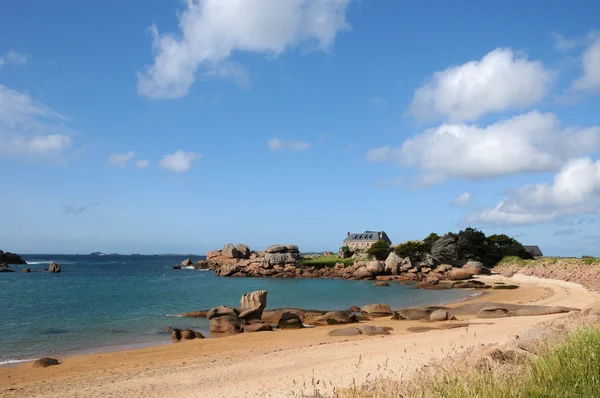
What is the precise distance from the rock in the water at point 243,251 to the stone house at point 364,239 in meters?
33.5

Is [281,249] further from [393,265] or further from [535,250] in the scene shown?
[535,250]

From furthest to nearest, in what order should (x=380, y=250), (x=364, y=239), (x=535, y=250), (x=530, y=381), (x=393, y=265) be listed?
(x=364, y=239)
(x=535, y=250)
(x=380, y=250)
(x=393, y=265)
(x=530, y=381)

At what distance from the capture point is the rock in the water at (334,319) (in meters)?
28.5

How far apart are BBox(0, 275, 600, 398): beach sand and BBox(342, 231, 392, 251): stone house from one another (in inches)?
4039

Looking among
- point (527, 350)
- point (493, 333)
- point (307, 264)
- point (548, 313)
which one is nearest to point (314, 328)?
point (493, 333)

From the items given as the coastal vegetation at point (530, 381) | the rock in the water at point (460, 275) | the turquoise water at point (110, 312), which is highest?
the coastal vegetation at point (530, 381)

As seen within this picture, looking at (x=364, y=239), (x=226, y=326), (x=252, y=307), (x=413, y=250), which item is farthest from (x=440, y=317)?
(x=364, y=239)

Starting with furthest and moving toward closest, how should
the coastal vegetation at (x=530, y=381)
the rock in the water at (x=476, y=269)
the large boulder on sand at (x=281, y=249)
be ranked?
the large boulder on sand at (x=281, y=249) < the rock in the water at (x=476, y=269) < the coastal vegetation at (x=530, y=381)

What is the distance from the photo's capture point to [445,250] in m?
81.6

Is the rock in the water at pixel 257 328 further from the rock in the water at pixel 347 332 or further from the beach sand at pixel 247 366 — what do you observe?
the rock in the water at pixel 347 332

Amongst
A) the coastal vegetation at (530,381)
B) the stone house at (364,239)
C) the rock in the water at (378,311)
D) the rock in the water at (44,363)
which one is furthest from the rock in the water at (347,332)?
the stone house at (364,239)

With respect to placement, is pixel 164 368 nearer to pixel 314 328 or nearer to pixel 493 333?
pixel 314 328

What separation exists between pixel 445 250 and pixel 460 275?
51.0 ft

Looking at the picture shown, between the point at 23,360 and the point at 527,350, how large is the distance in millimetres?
20185
